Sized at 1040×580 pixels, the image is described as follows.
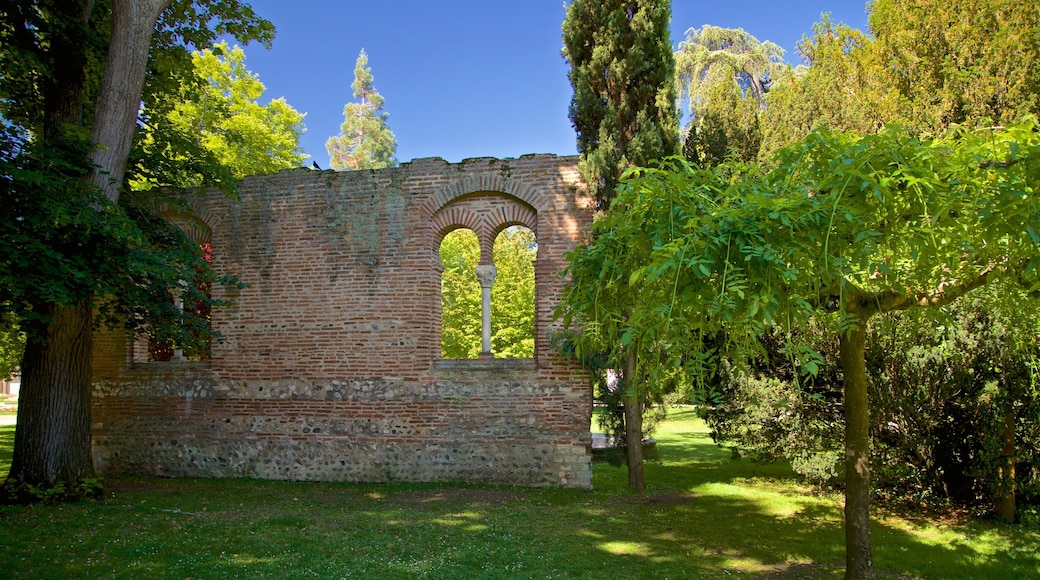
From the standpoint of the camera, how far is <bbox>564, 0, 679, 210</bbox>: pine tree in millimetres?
9750

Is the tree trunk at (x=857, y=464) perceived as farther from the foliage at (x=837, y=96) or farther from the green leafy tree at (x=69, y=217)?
the green leafy tree at (x=69, y=217)

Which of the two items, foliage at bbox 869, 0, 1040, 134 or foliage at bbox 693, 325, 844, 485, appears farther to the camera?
foliage at bbox 869, 0, 1040, 134

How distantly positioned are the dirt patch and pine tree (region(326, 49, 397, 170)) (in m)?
32.1

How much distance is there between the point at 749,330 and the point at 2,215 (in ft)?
24.8

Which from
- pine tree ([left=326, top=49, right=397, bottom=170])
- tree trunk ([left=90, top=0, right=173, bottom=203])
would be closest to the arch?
tree trunk ([left=90, top=0, right=173, bottom=203])

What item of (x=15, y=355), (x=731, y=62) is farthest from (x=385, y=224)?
(x=731, y=62)

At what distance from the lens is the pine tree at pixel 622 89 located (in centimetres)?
975

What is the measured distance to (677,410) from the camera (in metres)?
27.4

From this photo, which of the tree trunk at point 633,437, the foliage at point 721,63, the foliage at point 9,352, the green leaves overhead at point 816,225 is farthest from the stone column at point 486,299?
the foliage at point 721,63

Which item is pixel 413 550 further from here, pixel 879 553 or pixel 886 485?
pixel 886 485

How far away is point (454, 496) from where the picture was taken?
30.8 ft

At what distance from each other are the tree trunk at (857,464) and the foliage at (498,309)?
1405cm

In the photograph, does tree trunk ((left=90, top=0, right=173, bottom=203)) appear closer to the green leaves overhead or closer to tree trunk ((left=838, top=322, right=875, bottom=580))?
the green leaves overhead

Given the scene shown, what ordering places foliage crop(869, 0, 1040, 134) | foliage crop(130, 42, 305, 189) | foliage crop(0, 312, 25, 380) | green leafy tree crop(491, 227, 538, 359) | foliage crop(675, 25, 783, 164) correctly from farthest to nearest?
foliage crop(675, 25, 783, 164) < green leafy tree crop(491, 227, 538, 359) < foliage crop(130, 42, 305, 189) < foliage crop(0, 312, 25, 380) < foliage crop(869, 0, 1040, 134)
